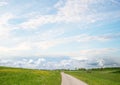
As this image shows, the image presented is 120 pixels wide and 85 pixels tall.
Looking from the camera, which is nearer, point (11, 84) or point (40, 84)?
point (11, 84)

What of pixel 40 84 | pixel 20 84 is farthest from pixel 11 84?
pixel 40 84

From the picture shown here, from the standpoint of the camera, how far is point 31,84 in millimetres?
37969

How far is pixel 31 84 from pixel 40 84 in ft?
4.68

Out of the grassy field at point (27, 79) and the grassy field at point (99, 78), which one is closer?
the grassy field at point (27, 79)

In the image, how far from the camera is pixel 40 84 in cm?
3872

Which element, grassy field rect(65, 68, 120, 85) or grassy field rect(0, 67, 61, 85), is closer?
grassy field rect(0, 67, 61, 85)

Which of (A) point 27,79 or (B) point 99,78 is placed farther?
(B) point 99,78

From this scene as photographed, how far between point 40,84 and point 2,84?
532 centimetres

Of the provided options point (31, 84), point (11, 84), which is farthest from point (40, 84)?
point (11, 84)

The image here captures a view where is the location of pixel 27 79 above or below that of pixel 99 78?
below

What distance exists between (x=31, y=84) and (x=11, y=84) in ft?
9.85

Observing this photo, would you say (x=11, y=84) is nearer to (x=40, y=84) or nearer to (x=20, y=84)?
(x=20, y=84)

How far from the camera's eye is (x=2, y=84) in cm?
3788

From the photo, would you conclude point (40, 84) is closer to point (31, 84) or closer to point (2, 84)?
point (31, 84)
